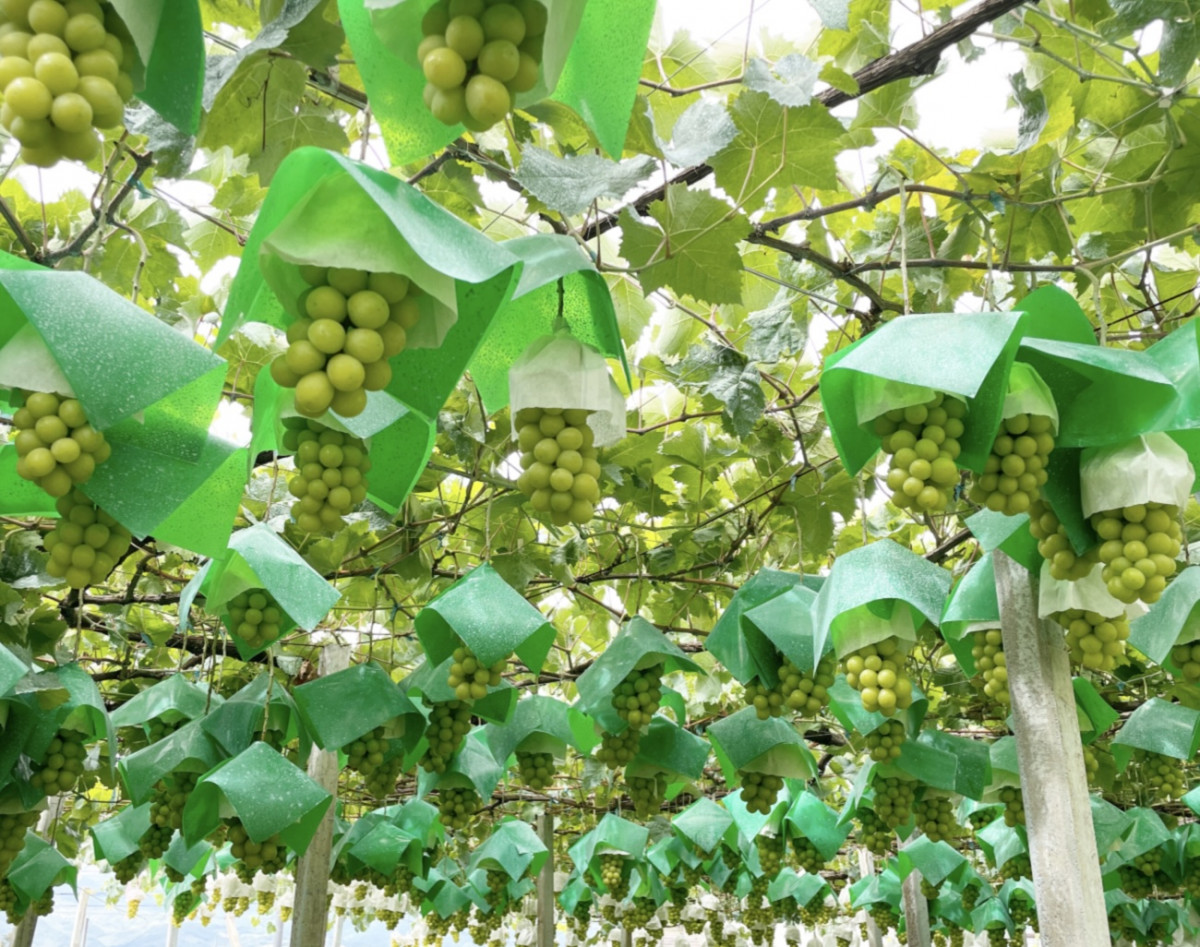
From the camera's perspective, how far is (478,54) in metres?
0.73

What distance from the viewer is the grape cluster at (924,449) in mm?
1154

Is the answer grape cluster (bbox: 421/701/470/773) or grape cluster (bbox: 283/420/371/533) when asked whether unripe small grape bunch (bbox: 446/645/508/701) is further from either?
grape cluster (bbox: 283/420/371/533)

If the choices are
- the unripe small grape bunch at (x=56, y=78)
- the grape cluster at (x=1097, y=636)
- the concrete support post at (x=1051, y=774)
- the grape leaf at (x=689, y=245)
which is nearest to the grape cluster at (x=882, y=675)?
the concrete support post at (x=1051, y=774)

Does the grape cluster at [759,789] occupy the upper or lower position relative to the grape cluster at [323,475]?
upper

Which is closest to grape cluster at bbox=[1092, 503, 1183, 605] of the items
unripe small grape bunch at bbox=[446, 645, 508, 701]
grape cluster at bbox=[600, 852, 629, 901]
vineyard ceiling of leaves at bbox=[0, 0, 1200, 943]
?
vineyard ceiling of leaves at bbox=[0, 0, 1200, 943]

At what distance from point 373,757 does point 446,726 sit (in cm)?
20

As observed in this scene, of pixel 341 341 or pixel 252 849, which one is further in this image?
pixel 252 849

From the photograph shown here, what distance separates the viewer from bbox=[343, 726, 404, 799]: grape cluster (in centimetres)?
259

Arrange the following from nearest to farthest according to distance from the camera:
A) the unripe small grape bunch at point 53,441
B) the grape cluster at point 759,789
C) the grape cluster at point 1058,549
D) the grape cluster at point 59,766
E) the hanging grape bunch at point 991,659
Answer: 1. the unripe small grape bunch at point 53,441
2. the grape cluster at point 1058,549
3. the hanging grape bunch at point 991,659
4. the grape cluster at point 59,766
5. the grape cluster at point 759,789

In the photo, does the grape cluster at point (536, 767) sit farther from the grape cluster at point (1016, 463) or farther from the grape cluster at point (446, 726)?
the grape cluster at point (1016, 463)

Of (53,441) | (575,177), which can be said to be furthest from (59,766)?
(575,177)

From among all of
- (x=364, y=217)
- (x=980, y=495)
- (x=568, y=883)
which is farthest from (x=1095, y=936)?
(x=568, y=883)

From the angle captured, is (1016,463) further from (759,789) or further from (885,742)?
(759,789)

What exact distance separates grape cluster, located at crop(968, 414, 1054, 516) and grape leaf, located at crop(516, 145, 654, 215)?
21.4 inches
